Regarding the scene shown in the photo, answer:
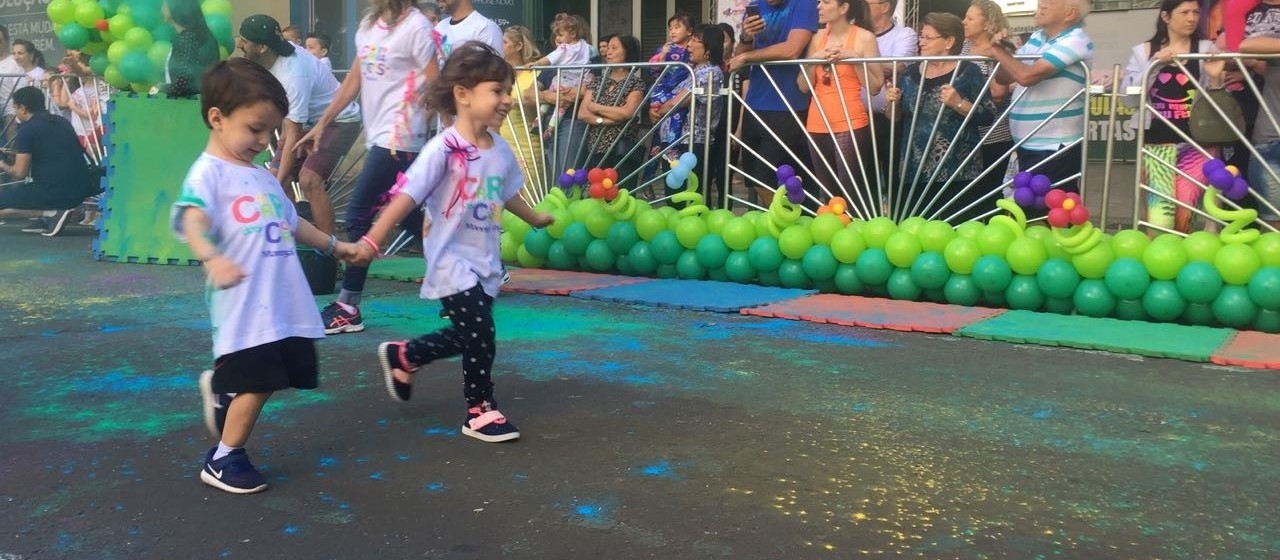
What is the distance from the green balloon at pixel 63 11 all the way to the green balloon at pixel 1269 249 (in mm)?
8907

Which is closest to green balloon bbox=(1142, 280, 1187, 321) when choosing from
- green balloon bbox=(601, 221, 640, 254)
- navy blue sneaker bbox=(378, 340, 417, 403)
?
green balloon bbox=(601, 221, 640, 254)

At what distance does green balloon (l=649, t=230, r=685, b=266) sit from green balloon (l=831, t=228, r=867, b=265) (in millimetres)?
1060

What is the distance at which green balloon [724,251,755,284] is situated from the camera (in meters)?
7.29

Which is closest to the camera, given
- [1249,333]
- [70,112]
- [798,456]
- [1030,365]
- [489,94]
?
[798,456]

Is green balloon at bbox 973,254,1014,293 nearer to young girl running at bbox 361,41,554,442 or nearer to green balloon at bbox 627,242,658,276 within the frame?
green balloon at bbox 627,242,658,276

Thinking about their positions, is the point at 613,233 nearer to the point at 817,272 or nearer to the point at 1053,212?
the point at 817,272

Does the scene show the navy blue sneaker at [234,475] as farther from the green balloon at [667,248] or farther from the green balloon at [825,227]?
the green balloon at [667,248]

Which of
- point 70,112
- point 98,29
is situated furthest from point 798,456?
point 70,112

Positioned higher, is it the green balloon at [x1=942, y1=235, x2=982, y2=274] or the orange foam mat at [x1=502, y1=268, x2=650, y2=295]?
the green balloon at [x1=942, y1=235, x2=982, y2=274]

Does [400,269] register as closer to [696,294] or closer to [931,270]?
[696,294]

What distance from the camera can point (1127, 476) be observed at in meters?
3.63

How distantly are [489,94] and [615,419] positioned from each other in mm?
1198

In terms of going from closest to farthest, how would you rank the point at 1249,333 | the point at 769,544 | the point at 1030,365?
the point at 769,544, the point at 1030,365, the point at 1249,333

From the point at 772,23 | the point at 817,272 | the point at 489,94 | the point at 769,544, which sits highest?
the point at 772,23
